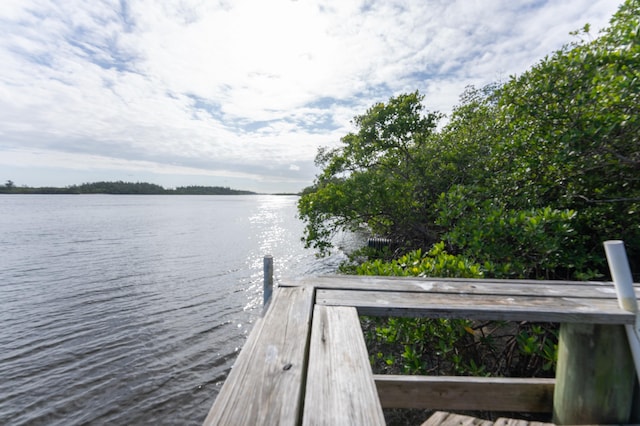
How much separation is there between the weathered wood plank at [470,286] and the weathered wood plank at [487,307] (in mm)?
105

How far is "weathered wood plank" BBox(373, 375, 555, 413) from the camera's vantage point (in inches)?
97.0

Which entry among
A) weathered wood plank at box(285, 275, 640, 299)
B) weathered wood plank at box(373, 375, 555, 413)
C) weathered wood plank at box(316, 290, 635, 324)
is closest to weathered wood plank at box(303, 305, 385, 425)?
weathered wood plank at box(316, 290, 635, 324)

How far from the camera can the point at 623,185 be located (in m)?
4.64

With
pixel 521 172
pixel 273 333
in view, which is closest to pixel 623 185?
pixel 521 172

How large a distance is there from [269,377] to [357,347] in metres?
0.49

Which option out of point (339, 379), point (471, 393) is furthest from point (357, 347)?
point (471, 393)

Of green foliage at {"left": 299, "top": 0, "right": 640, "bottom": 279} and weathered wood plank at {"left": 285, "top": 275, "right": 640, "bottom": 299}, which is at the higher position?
green foliage at {"left": 299, "top": 0, "right": 640, "bottom": 279}

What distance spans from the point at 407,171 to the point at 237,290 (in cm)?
858

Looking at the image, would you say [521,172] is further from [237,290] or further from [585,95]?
[237,290]

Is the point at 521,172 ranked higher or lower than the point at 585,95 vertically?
lower

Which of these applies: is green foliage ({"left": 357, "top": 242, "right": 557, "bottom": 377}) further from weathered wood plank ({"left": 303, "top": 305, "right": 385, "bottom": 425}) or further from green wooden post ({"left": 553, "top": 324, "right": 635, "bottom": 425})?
weathered wood plank ({"left": 303, "top": 305, "right": 385, "bottom": 425})

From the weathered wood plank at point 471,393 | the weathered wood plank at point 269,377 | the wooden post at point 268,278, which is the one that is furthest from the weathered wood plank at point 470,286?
the weathered wood plank at point 471,393

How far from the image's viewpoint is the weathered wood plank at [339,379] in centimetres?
105

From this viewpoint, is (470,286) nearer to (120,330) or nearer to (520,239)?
(520,239)
